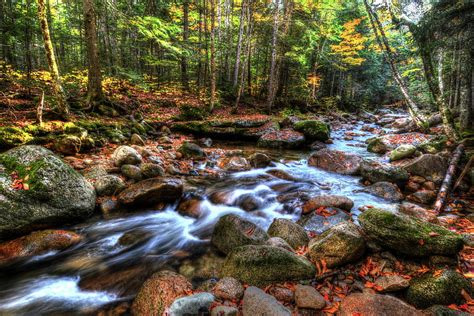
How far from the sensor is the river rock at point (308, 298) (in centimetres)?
274

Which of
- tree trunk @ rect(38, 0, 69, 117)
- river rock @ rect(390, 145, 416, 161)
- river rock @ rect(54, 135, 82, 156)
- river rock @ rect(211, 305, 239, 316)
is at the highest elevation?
tree trunk @ rect(38, 0, 69, 117)

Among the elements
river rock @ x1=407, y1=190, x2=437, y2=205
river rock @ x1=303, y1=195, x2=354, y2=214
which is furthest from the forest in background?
river rock @ x1=303, y1=195, x2=354, y2=214

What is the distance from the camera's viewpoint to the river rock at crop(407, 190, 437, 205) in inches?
239

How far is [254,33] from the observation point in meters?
19.8

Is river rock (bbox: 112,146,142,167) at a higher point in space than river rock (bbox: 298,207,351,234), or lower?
higher

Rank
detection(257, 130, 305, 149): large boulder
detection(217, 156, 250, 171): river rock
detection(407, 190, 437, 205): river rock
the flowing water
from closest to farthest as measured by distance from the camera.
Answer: the flowing water → detection(407, 190, 437, 205): river rock → detection(217, 156, 250, 171): river rock → detection(257, 130, 305, 149): large boulder

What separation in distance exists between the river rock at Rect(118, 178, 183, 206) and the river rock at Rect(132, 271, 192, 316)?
9.49ft

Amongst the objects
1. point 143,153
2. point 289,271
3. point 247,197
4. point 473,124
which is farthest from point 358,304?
point 473,124

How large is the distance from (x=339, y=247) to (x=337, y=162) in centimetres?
625

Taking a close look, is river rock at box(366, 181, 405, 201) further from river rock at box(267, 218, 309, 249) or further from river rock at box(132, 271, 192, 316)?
river rock at box(132, 271, 192, 316)

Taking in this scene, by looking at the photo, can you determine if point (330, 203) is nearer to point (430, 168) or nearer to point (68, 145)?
point (430, 168)

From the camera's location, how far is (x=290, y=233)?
4.30 meters

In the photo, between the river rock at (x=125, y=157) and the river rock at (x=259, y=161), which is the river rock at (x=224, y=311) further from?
the river rock at (x=259, y=161)

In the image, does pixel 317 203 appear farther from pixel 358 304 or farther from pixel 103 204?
pixel 103 204
